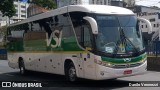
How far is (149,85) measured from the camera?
13031 mm

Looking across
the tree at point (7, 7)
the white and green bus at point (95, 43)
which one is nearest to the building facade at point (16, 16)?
the tree at point (7, 7)

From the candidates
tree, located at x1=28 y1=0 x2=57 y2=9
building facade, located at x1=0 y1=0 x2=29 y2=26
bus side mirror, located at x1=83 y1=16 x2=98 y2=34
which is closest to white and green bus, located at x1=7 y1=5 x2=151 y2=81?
bus side mirror, located at x1=83 y1=16 x2=98 y2=34

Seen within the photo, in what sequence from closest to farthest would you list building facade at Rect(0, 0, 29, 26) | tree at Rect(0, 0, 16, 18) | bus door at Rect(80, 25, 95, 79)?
bus door at Rect(80, 25, 95, 79) < tree at Rect(0, 0, 16, 18) < building facade at Rect(0, 0, 29, 26)

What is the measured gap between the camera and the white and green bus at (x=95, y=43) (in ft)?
40.5

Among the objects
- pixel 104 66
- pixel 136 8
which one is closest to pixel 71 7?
pixel 104 66

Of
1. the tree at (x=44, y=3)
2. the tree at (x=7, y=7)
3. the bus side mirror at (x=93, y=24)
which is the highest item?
the tree at (x=44, y=3)

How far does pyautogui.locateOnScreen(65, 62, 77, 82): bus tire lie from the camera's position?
13.9 meters

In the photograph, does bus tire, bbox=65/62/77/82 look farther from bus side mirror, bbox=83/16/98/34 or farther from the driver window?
bus side mirror, bbox=83/16/98/34

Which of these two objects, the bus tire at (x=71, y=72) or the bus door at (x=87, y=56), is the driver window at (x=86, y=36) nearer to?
the bus door at (x=87, y=56)

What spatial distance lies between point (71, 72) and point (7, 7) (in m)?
5.72

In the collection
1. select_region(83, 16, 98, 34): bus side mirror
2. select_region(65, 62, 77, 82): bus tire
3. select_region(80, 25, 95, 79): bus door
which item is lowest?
select_region(65, 62, 77, 82): bus tire

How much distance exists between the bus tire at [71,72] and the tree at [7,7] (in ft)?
17.3

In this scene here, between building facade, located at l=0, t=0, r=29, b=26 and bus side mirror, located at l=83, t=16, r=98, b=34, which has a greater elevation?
building facade, located at l=0, t=0, r=29, b=26

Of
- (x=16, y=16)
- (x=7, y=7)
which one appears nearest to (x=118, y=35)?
(x=7, y=7)
